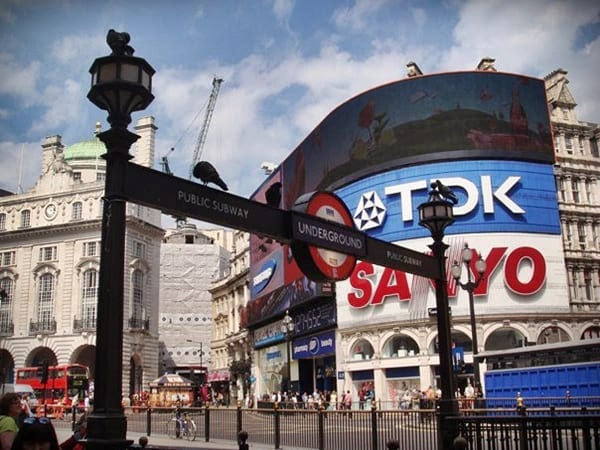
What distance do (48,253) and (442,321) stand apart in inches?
2457

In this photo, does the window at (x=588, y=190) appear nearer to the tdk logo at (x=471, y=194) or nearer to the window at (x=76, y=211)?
the tdk logo at (x=471, y=194)

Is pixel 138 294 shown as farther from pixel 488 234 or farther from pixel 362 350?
pixel 488 234

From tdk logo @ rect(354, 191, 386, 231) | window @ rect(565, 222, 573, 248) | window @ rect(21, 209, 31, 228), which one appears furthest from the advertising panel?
window @ rect(21, 209, 31, 228)

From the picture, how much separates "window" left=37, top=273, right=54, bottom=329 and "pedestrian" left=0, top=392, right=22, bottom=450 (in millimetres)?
62242

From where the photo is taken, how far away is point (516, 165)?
43688 millimetres

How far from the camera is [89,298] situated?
63688 mm

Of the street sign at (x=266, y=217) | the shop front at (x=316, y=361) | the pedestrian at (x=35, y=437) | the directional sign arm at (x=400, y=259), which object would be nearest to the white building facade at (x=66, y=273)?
the shop front at (x=316, y=361)

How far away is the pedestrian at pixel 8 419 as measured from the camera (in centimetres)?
580

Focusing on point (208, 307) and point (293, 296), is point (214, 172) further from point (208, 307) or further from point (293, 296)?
point (208, 307)

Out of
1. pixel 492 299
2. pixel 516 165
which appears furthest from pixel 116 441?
pixel 516 165

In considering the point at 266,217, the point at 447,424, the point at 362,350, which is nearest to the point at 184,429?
the point at 447,424

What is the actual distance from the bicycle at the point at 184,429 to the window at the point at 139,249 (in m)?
41.6

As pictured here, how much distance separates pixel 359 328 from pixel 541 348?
20557 mm

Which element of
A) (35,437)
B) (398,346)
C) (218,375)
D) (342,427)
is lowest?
(342,427)
